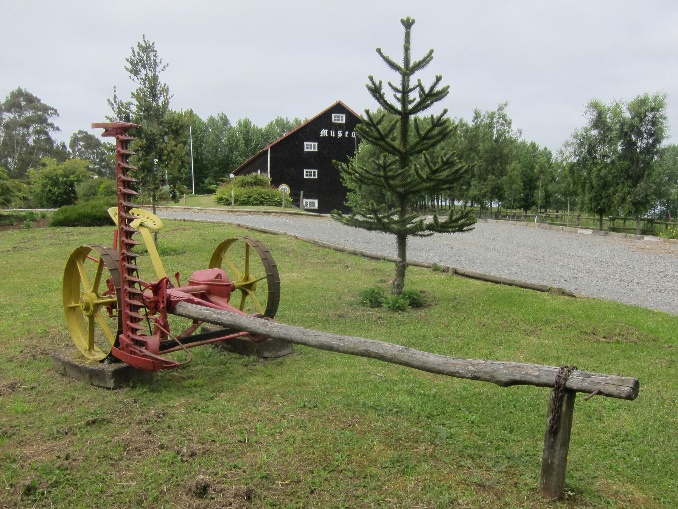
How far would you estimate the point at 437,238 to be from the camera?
23.6 m

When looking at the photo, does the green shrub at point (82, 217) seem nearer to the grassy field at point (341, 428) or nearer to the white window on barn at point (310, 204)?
the grassy field at point (341, 428)

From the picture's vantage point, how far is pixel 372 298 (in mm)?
10609

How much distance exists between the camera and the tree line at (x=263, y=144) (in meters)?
15.4

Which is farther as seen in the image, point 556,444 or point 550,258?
point 550,258

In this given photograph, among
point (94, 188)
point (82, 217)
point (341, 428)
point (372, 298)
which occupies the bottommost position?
point (341, 428)

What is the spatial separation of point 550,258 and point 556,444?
15.4 metres

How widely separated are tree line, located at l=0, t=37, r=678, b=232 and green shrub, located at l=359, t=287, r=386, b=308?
7.25 ft

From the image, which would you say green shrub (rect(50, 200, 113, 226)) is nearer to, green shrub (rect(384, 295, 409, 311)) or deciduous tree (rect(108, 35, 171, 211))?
deciduous tree (rect(108, 35, 171, 211))

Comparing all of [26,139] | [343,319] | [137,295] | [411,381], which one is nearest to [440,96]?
[343,319]

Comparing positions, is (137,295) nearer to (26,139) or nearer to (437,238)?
(437,238)

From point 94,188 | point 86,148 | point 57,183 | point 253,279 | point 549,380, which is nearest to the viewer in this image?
point 549,380

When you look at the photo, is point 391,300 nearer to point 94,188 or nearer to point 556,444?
point 556,444

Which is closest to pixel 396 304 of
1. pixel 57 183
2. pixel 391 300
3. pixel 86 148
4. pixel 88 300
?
pixel 391 300

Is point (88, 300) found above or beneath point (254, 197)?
beneath
